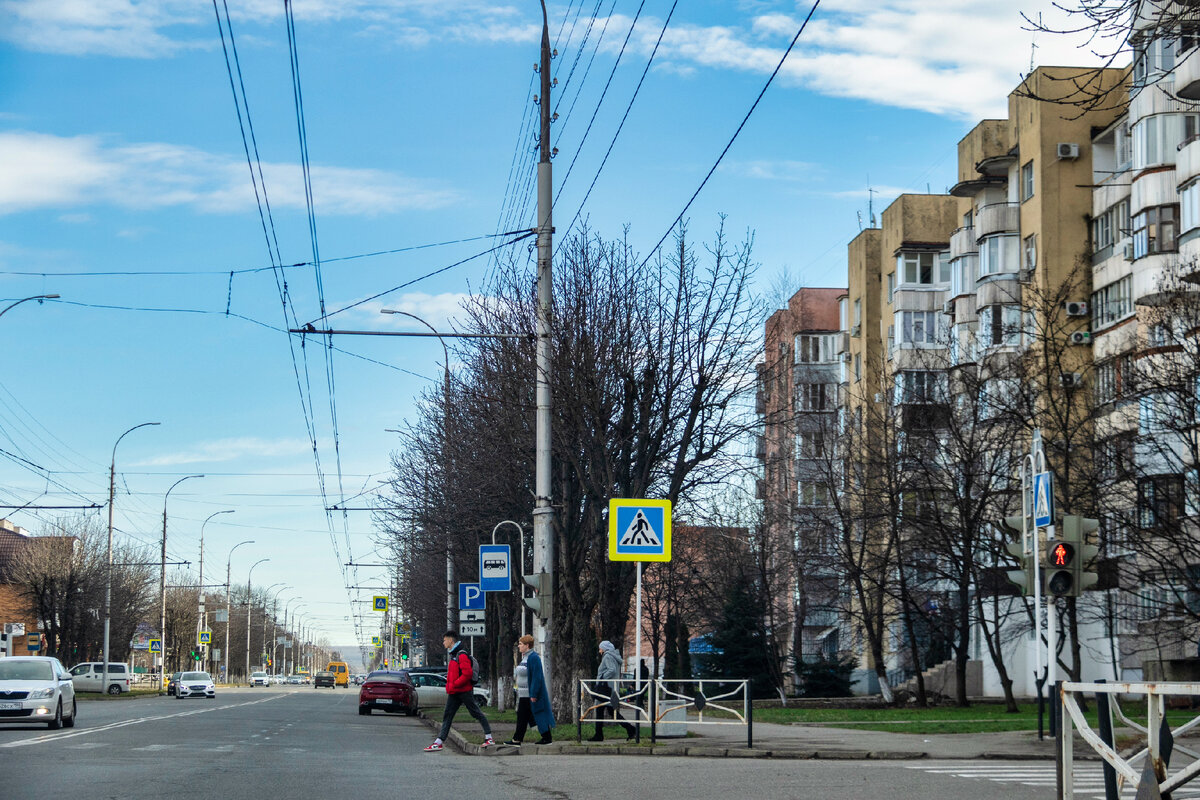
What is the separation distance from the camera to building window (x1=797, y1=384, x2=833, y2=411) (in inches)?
2015

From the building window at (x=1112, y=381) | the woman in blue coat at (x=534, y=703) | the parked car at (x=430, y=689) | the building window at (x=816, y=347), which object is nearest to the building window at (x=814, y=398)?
the building window at (x=816, y=347)

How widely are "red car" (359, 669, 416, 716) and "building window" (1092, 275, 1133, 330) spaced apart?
25.8 meters

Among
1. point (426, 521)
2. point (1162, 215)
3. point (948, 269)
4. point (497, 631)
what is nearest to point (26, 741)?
point (426, 521)

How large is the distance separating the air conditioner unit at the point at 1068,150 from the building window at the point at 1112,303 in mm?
4868

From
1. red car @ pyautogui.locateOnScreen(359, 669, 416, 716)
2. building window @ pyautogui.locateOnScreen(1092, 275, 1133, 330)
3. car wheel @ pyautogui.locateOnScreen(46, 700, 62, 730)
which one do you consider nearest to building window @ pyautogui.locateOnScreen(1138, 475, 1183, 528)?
building window @ pyautogui.locateOnScreen(1092, 275, 1133, 330)

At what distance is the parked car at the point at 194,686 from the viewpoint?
66125 mm

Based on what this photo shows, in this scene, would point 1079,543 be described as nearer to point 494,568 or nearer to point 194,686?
point 494,568

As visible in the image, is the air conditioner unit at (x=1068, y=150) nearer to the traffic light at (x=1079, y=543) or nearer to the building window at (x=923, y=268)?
the building window at (x=923, y=268)

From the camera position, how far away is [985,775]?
15992 mm

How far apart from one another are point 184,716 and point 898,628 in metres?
31.3

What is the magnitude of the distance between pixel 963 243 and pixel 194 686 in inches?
1581

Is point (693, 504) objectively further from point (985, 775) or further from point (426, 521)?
point (985, 775)

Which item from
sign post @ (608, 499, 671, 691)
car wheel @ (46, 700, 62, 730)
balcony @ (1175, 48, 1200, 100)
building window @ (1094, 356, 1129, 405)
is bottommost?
car wheel @ (46, 700, 62, 730)

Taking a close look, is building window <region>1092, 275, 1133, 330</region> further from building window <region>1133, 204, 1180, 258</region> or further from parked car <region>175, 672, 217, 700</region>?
parked car <region>175, 672, 217, 700</region>
